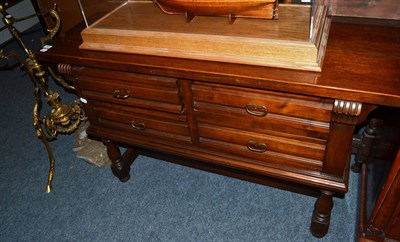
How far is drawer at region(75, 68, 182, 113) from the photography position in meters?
1.51

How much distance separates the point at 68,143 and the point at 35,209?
0.62m

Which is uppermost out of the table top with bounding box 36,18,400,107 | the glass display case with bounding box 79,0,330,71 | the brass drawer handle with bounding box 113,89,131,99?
the glass display case with bounding box 79,0,330,71

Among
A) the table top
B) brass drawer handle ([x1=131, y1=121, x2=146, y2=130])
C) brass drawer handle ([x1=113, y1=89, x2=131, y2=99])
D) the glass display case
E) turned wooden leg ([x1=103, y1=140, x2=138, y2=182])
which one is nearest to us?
the table top

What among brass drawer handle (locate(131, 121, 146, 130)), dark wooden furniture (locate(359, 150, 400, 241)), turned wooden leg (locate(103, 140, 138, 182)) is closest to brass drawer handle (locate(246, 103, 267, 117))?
dark wooden furniture (locate(359, 150, 400, 241))

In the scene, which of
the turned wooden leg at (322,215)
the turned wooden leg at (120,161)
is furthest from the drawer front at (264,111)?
the turned wooden leg at (120,161)

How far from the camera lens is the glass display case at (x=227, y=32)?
48.9 inches

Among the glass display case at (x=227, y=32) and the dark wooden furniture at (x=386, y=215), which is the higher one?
the glass display case at (x=227, y=32)

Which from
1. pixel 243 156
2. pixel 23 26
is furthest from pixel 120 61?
pixel 23 26

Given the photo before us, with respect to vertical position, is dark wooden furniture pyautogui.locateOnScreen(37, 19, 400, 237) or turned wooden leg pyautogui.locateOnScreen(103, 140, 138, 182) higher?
dark wooden furniture pyautogui.locateOnScreen(37, 19, 400, 237)

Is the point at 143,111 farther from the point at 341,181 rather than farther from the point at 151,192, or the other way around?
the point at 341,181

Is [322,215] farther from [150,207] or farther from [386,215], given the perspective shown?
[150,207]

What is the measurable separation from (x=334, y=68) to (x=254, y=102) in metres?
0.33

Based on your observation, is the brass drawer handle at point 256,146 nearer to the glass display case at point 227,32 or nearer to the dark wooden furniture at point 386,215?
the glass display case at point 227,32

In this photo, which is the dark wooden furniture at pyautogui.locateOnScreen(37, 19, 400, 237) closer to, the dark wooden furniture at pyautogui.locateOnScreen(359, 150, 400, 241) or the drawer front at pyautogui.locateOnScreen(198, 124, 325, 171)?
the drawer front at pyautogui.locateOnScreen(198, 124, 325, 171)
